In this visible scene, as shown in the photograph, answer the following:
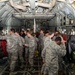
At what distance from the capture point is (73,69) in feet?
29.6

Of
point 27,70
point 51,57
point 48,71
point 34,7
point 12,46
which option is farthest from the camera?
point 34,7

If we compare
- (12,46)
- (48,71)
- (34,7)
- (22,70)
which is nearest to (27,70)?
(22,70)

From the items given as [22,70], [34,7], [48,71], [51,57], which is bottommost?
[22,70]

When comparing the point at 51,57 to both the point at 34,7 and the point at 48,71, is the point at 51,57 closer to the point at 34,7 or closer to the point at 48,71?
the point at 48,71

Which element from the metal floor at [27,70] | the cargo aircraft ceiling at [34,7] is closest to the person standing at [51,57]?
the metal floor at [27,70]

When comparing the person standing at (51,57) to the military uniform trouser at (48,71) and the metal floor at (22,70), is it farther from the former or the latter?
the metal floor at (22,70)

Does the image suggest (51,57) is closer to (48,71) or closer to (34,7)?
(48,71)

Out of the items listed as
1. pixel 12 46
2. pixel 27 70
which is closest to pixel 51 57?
pixel 12 46

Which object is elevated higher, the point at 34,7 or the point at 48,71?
the point at 34,7

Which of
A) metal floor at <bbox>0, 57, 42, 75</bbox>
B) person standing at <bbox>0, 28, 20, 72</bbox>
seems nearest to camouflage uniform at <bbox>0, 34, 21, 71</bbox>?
person standing at <bbox>0, 28, 20, 72</bbox>

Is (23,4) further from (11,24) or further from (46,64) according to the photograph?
(46,64)

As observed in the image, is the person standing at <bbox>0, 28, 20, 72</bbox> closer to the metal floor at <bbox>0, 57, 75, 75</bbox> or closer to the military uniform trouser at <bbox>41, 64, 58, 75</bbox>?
the metal floor at <bbox>0, 57, 75, 75</bbox>

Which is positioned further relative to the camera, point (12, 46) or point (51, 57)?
point (12, 46)

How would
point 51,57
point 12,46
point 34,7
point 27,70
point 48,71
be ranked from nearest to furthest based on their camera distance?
1. point 51,57
2. point 48,71
3. point 12,46
4. point 27,70
5. point 34,7
